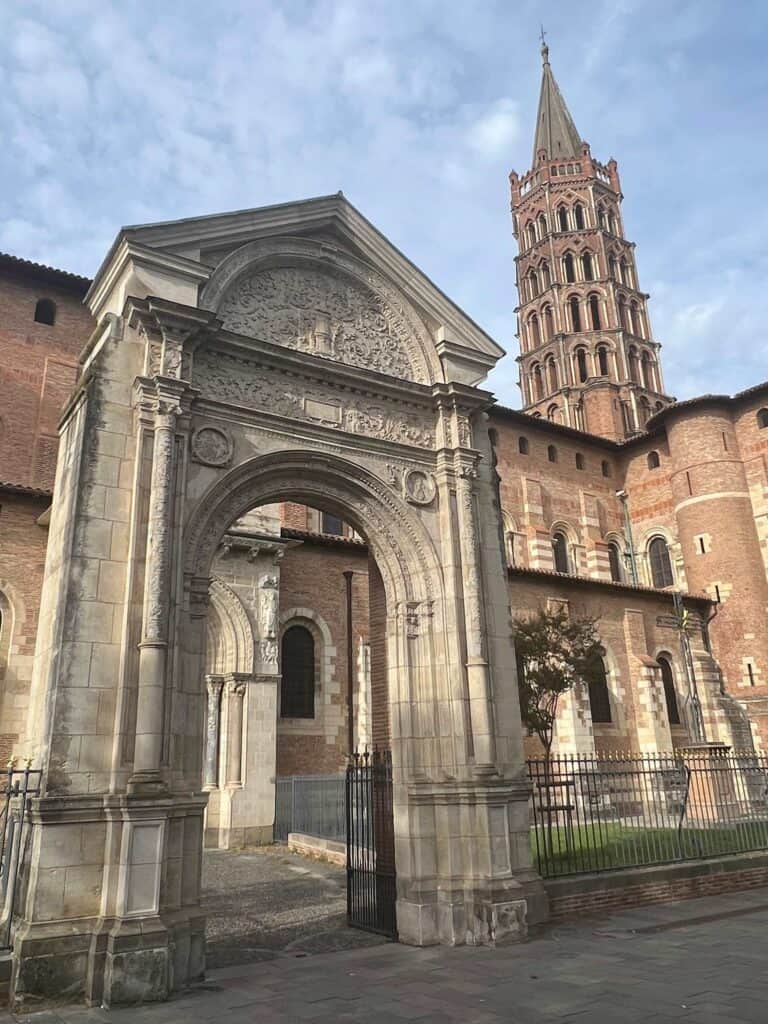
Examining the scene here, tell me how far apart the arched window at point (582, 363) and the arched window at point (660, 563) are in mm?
17017

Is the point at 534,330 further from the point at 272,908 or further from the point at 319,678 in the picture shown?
the point at 272,908

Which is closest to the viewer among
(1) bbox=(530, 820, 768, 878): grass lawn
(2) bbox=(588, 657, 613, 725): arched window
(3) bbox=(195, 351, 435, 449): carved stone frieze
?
(3) bbox=(195, 351, 435, 449): carved stone frieze

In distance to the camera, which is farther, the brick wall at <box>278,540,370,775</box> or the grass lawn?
the brick wall at <box>278,540,370,775</box>

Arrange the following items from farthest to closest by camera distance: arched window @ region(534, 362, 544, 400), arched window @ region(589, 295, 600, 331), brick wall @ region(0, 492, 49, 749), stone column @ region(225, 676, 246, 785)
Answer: arched window @ region(534, 362, 544, 400)
arched window @ region(589, 295, 600, 331)
stone column @ region(225, 676, 246, 785)
brick wall @ region(0, 492, 49, 749)

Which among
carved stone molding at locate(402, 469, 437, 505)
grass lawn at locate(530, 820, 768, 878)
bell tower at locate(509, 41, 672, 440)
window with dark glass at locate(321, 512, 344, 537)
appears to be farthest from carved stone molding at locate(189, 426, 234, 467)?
bell tower at locate(509, 41, 672, 440)

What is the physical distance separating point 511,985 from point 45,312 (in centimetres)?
2317

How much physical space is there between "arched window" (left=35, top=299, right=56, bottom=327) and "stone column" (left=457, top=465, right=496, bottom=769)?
18.0 metres

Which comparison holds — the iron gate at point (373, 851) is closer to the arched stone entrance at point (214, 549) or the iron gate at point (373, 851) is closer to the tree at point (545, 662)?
the arched stone entrance at point (214, 549)

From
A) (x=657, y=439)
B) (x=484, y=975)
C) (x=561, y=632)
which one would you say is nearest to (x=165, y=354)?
(x=484, y=975)

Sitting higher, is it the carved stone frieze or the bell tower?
the bell tower

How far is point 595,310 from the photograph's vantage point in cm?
5247

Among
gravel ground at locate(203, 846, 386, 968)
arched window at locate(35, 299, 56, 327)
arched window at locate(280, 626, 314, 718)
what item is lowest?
gravel ground at locate(203, 846, 386, 968)

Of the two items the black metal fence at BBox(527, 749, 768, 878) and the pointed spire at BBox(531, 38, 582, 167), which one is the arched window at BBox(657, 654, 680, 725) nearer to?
the black metal fence at BBox(527, 749, 768, 878)

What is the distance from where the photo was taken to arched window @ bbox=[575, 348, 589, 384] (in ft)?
164
